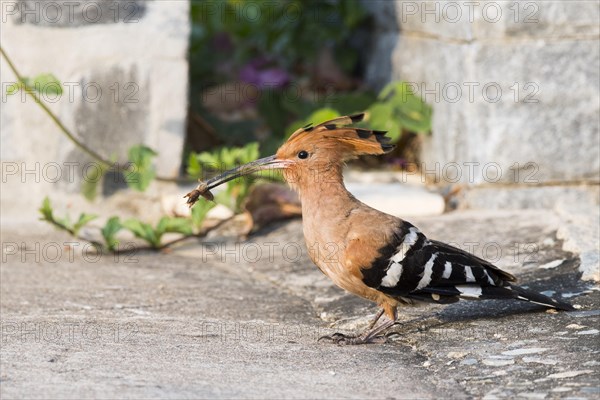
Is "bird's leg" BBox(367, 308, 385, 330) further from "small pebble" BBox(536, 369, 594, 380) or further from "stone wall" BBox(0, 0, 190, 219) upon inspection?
"stone wall" BBox(0, 0, 190, 219)

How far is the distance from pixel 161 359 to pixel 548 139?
8.82 ft

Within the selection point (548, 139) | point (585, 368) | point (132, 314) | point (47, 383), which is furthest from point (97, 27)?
point (585, 368)

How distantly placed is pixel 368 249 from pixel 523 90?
194cm

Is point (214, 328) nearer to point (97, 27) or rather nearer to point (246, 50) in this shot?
point (97, 27)

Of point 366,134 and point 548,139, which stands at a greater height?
point 366,134

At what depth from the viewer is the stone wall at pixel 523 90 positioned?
497cm

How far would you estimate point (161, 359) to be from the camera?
3135mm

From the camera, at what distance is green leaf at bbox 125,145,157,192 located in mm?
5012

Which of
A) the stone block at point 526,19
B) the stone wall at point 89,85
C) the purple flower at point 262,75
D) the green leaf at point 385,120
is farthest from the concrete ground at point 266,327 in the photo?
the purple flower at point 262,75

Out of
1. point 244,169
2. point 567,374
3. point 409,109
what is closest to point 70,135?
point 244,169

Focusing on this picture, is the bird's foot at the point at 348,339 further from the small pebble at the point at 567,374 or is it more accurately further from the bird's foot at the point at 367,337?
the small pebble at the point at 567,374

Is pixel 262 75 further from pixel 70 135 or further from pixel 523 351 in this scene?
pixel 523 351

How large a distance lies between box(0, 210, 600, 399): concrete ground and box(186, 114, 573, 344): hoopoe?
132mm

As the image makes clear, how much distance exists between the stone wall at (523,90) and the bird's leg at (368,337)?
1.83 m
